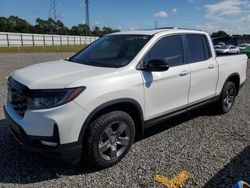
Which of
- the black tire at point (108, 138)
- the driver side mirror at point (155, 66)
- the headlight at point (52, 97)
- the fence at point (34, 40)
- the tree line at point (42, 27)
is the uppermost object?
the tree line at point (42, 27)

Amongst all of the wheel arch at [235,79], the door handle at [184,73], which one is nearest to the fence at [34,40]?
the wheel arch at [235,79]

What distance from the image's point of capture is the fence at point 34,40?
49384mm

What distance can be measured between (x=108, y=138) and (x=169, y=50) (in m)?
1.84

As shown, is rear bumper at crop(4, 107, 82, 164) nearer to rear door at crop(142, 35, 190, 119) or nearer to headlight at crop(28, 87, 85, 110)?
headlight at crop(28, 87, 85, 110)

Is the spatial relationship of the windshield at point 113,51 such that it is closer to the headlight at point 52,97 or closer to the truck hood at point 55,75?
the truck hood at point 55,75

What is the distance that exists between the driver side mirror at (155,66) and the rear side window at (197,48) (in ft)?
3.59

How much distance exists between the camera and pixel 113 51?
4414 millimetres

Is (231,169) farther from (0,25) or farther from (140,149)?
(0,25)

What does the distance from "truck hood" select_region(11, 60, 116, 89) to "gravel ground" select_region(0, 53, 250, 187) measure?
1.17 metres

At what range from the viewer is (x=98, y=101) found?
3.23 meters

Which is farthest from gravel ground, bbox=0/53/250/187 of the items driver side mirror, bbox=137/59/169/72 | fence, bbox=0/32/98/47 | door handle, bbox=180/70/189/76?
fence, bbox=0/32/98/47

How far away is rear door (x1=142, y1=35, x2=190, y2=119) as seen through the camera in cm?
388

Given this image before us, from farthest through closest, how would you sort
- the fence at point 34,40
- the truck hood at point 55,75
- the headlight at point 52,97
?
1. the fence at point 34,40
2. the truck hood at point 55,75
3. the headlight at point 52,97

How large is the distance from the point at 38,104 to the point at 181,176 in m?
2.02
